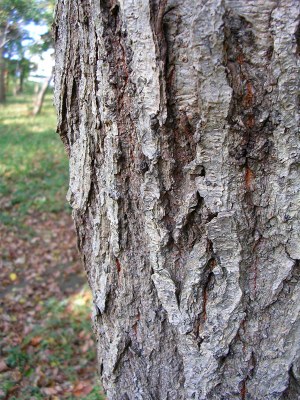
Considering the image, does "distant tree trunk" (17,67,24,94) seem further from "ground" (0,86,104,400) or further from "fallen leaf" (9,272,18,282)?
"fallen leaf" (9,272,18,282)

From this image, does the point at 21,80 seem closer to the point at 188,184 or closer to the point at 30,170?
the point at 30,170

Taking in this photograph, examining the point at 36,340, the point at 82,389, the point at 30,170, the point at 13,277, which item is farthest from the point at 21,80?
the point at 82,389

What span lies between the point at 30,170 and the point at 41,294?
468cm

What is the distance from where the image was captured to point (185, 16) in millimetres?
909

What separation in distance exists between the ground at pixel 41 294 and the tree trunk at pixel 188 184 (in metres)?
1.88

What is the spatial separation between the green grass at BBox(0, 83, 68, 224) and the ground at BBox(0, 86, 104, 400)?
2 cm

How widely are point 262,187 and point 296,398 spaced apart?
0.65 m

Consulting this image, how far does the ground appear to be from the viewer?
312 cm

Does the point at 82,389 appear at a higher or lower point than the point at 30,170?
lower

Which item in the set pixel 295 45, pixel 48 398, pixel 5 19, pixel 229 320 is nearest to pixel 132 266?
pixel 229 320

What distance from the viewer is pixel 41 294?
462cm

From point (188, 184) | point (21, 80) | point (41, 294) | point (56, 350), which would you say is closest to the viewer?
point (188, 184)

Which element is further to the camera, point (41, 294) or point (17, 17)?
point (41, 294)

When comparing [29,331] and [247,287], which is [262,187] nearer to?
[247,287]
